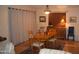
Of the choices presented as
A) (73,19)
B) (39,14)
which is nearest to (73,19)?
(73,19)

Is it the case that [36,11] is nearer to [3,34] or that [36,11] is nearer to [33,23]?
[33,23]

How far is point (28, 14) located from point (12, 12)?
1.26 meters

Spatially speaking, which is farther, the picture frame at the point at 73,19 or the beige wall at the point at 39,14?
the picture frame at the point at 73,19

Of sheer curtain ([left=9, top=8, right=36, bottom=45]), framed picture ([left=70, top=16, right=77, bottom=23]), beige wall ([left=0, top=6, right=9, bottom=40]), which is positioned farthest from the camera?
framed picture ([left=70, top=16, right=77, bottom=23])

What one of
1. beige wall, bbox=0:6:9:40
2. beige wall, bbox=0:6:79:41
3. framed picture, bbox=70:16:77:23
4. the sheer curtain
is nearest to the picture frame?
framed picture, bbox=70:16:77:23

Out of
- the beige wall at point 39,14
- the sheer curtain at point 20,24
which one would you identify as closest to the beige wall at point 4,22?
the beige wall at point 39,14

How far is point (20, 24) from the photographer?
5984mm

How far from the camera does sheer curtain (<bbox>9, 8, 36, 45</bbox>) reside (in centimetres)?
537

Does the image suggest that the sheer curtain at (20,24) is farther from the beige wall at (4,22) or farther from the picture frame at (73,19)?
the picture frame at (73,19)

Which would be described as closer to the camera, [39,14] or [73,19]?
[39,14]

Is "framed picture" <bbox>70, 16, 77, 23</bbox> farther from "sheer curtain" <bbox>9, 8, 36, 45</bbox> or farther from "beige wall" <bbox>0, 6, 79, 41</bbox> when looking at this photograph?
"sheer curtain" <bbox>9, 8, 36, 45</bbox>

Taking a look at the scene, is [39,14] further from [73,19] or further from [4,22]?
[4,22]

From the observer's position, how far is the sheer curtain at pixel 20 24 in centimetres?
537
